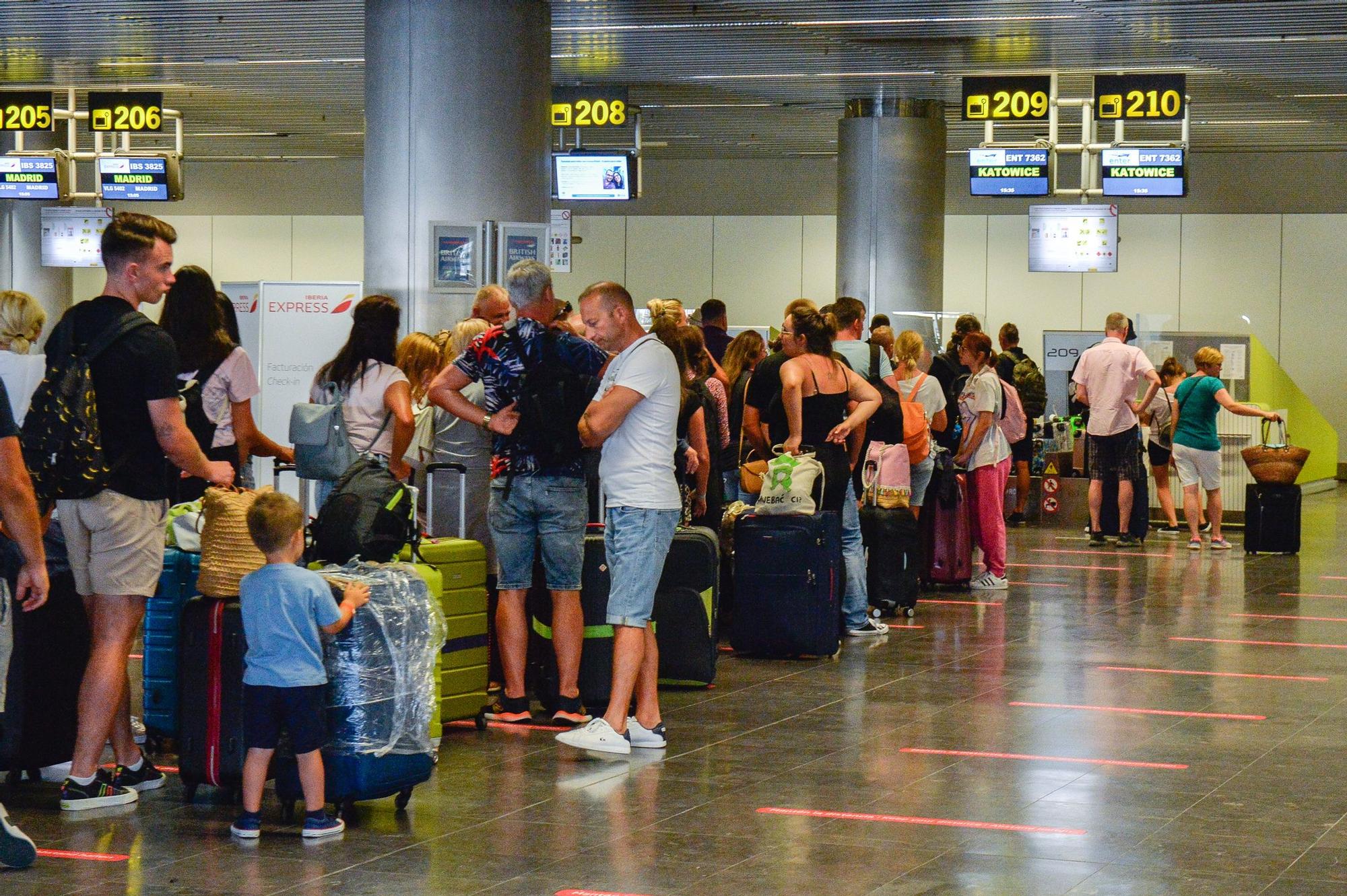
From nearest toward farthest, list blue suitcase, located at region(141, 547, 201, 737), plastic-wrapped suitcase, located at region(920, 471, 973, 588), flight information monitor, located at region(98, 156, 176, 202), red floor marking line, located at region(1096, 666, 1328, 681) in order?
blue suitcase, located at region(141, 547, 201, 737), red floor marking line, located at region(1096, 666, 1328, 681), plastic-wrapped suitcase, located at region(920, 471, 973, 588), flight information monitor, located at region(98, 156, 176, 202)

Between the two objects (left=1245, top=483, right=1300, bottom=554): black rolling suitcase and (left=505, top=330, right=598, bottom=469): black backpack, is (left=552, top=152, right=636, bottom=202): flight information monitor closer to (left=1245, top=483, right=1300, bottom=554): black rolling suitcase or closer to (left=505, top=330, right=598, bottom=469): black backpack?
(left=1245, top=483, right=1300, bottom=554): black rolling suitcase

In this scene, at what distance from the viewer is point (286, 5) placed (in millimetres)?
12383

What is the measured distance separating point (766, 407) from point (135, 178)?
12051 mm

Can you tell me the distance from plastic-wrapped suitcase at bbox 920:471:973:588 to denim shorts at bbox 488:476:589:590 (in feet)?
15.5

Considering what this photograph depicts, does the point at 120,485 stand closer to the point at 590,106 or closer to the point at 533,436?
the point at 533,436

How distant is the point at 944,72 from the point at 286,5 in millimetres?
5649

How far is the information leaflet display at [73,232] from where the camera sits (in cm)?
2059

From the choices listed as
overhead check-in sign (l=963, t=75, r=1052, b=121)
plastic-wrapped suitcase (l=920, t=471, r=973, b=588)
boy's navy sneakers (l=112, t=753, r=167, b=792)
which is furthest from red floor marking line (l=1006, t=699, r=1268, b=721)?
overhead check-in sign (l=963, t=75, r=1052, b=121)

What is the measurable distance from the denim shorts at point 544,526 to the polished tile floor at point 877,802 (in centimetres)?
60

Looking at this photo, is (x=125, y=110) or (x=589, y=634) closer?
(x=589, y=634)

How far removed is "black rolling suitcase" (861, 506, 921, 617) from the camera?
9.57 metres

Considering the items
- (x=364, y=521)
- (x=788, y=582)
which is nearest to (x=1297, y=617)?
(x=788, y=582)

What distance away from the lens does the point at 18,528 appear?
4562 millimetres

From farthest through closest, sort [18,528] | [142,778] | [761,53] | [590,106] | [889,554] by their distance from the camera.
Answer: [590,106] → [761,53] → [889,554] → [142,778] → [18,528]
